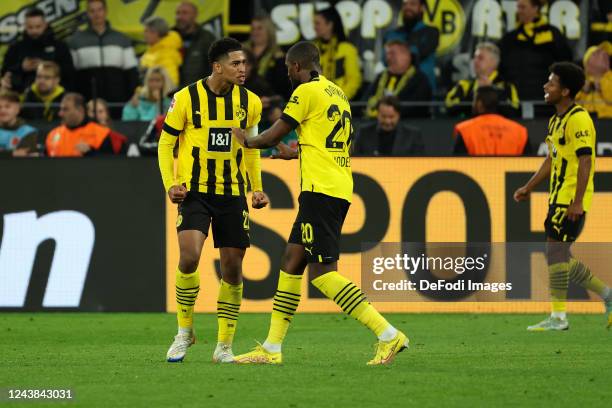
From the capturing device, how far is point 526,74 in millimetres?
18016

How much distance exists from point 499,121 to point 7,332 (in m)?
5.73

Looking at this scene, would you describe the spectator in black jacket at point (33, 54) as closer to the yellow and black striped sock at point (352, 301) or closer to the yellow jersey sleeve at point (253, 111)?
the yellow jersey sleeve at point (253, 111)

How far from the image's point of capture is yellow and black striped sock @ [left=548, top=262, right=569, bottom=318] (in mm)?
13039

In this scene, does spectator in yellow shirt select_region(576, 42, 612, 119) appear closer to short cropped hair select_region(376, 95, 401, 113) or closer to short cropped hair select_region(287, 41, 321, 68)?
short cropped hair select_region(376, 95, 401, 113)

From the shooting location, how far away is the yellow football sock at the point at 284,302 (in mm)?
10125

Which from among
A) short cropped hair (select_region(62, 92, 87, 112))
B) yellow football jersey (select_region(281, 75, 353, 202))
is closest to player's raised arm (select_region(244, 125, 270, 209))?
yellow football jersey (select_region(281, 75, 353, 202))

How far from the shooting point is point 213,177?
10.5 meters

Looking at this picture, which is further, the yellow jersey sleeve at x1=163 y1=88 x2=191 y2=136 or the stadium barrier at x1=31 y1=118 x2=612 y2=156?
the stadium barrier at x1=31 y1=118 x2=612 y2=156

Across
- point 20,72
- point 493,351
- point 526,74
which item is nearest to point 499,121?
point 526,74

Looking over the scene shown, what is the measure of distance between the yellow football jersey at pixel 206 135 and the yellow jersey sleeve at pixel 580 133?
3311 mm

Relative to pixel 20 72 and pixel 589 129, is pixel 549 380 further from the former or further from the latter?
pixel 20 72

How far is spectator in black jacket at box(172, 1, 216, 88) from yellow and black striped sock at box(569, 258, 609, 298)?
21.9 feet

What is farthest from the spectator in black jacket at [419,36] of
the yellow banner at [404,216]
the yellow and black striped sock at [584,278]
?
the yellow and black striped sock at [584,278]


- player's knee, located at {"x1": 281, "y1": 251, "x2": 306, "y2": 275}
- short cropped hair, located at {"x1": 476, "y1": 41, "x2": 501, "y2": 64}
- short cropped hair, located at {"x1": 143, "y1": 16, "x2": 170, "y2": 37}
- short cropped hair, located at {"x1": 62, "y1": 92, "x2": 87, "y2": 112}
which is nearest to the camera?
player's knee, located at {"x1": 281, "y1": 251, "x2": 306, "y2": 275}
